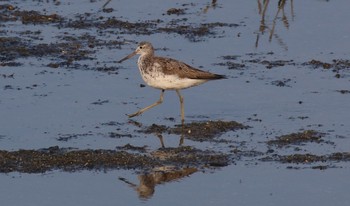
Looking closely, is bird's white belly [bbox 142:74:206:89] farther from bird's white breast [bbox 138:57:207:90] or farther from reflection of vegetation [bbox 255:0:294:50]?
reflection of vegetation [bbox 255:0:294:50]

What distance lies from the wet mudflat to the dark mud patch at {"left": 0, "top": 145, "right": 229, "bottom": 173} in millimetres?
19

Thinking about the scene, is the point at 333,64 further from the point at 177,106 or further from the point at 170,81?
the point at 170,81

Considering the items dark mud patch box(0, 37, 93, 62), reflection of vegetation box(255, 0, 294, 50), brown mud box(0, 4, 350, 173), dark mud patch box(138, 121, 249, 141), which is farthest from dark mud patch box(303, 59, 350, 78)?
dark mud patch box(0, 37, 93, 62)

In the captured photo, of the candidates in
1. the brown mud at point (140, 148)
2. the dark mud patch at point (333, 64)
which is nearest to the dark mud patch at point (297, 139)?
the brown mud at point (140, 148)

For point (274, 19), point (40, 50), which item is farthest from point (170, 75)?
point (274, 19)

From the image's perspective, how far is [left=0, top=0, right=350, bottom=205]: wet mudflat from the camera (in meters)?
11.3

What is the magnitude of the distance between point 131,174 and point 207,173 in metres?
0.81

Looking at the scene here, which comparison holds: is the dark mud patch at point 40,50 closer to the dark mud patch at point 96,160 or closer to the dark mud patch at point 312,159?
the dark mud patch at point 96,160

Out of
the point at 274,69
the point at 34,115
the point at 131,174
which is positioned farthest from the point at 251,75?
the point at 131,174

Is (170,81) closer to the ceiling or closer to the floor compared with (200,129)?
closer to the ceiling

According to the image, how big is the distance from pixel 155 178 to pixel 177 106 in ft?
10.8

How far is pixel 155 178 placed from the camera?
37.7 ft

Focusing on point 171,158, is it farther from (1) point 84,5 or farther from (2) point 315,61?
(1) point 84,5

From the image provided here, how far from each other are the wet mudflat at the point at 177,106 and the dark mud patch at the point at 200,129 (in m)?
0.02
